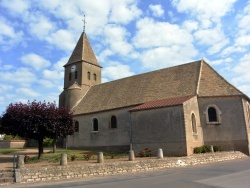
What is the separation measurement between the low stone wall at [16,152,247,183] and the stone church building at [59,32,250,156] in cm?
246

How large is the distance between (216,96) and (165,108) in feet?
17.4

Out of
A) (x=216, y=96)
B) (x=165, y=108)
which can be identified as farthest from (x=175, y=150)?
(x=216, y=96)

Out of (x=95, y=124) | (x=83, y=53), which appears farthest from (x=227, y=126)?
(x=83, y=53)

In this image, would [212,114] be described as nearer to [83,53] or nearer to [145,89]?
[145,89]

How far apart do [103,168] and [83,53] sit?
26187mm

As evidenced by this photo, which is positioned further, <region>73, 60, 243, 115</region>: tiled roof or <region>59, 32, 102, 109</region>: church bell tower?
<region>59, 32, 102, 109</region>: church bell tower

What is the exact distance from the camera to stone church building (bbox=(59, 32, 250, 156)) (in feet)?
73.7

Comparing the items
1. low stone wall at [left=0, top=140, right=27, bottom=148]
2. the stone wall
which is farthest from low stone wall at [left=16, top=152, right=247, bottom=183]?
low stone wall at [left=0, top=140, right=27, bottom=148]

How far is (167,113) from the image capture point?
22.7 m

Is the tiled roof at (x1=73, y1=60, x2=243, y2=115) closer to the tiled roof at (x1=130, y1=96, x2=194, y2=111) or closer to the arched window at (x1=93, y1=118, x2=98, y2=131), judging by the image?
the arched window at (x1=93, y1=118, x2=98, y2=131)

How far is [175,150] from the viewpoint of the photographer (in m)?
21.8

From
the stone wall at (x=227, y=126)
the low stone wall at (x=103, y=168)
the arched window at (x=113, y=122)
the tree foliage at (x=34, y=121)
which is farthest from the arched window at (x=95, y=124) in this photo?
the low stone wall at (x=103, y=168)

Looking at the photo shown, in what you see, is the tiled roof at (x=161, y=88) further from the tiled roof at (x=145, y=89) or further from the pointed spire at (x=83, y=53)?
the pointed spire at (x=83, y=53)

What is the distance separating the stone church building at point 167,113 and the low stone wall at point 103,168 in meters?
2.46
